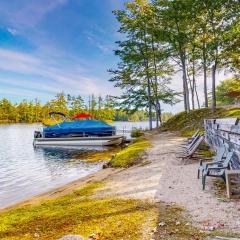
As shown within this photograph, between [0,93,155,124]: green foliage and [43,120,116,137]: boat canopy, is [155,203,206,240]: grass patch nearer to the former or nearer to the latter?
[43,120,116,137]: boat canopy

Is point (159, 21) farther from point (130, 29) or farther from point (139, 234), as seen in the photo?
point (139, 234)

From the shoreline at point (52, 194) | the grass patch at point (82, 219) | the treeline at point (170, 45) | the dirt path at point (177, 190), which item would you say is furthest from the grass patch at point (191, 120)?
the grass patch at point (82, 219)

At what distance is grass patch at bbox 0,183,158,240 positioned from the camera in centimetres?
614

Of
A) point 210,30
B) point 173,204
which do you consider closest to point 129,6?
point 210,30

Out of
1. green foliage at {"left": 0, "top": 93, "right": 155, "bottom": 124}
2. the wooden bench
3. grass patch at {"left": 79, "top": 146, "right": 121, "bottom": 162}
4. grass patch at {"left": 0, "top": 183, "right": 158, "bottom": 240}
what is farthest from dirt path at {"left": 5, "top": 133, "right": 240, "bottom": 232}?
green foliage at {"left": 0, "top": 93, "right": 155, "bottom": 124}

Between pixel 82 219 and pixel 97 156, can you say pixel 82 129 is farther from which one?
pixel 82 219

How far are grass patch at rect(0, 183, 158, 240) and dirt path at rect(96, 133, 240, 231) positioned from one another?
2.64 feet

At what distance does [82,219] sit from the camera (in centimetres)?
702

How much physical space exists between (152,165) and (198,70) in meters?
32.1

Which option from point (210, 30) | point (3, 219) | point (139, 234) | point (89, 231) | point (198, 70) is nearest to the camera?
point (139, 234)

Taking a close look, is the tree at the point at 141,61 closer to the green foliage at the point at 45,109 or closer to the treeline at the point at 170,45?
the treeline at the point at 170,45

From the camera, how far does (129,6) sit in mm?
36312

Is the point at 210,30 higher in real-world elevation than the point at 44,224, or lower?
higher

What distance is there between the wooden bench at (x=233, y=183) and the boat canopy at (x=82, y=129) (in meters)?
29.6
